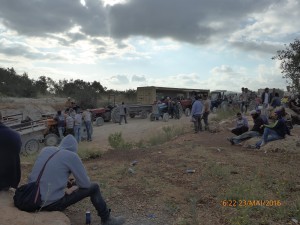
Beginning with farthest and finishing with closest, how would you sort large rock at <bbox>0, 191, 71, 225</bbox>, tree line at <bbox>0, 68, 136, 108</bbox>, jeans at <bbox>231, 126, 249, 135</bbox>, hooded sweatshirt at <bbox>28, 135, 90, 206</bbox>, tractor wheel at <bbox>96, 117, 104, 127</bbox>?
tree line at <bbox>0, 68, 136, 108</bbox> < tractor wheel at <bbox>96, 117, 104, 127</bbox> < jeans at <bbox>231, 126, 249, 135</bbox> < hooded sweatshirt at <bbox>28, 135, 90, 206</bbox> < large rock at <bbox>0, 191, 71, 225</bbox>

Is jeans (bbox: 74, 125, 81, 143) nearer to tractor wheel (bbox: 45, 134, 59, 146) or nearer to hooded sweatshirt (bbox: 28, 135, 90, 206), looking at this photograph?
tractor wheel (bbox: 45, 134, 59, 146)

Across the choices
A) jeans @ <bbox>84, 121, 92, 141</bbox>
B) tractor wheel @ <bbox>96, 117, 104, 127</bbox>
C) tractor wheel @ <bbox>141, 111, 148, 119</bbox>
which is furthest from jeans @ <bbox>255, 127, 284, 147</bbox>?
tractor wheel @ <bbox>141, 111, 148, 119</bbox>

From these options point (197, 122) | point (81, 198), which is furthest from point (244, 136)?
point (81, 198)

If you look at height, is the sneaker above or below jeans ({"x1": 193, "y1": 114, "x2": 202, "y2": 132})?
below

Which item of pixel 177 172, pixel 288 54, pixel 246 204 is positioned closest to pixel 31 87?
pixel 288 54

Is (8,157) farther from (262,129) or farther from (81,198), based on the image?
(262,129)

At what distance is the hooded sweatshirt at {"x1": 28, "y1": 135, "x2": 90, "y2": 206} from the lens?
4.72m

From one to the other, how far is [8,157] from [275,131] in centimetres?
897

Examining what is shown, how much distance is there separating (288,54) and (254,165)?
33.5 feet

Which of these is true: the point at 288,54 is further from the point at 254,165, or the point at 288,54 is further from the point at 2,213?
the point at 2,213

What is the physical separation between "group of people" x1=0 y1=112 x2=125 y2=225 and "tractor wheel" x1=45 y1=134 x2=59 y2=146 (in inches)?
459

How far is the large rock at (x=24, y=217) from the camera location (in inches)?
170

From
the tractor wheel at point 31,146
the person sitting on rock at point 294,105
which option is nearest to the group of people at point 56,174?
the tractor wheel at point 31,146

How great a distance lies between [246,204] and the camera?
19.6 ft
